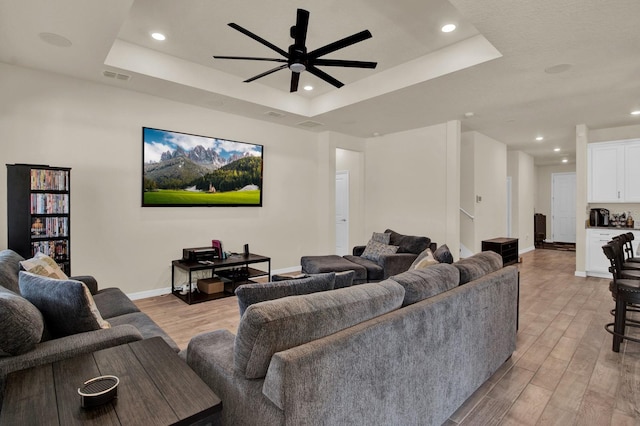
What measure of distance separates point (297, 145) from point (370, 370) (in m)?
5.24

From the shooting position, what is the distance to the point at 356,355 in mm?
1331

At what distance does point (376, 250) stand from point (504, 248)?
3.18 meters

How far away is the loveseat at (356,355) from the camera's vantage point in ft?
3.91

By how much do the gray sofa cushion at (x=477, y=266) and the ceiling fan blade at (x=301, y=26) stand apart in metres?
2.09

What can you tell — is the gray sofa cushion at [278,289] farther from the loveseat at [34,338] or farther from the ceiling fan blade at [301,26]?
the ceiling fan blade at [301,26]

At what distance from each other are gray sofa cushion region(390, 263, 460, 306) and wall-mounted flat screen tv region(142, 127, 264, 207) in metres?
3.74

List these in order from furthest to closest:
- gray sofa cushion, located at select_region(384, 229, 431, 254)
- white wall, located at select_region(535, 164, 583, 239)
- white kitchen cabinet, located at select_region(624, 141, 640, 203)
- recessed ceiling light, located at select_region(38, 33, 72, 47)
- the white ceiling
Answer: white wall, located at select_region(535, 164, 583, 239) < white kitchen cabinet, located at select_region(624, 141, 640, 203) < gray sofa cushion, located at select_region(384, 229, 431, 254) < recessed ceiling light, located at select_region(38, 33, 72, 47) < the white ceiling

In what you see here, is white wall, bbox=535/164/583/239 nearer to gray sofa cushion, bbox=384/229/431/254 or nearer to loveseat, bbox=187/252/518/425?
gray sofa cushion, bbox=384/229/431/254

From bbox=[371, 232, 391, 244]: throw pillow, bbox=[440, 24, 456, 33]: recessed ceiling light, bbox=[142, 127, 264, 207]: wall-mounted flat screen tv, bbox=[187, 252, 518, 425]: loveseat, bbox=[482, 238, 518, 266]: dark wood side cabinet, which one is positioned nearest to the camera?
bbox=[187, 252, 518, 425]: loveseat

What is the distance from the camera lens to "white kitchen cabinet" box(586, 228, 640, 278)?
18.5ft

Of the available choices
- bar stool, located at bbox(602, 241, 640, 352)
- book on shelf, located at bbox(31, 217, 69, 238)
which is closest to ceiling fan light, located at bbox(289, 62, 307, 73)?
book on shelf, located at bbox(31, 217, 69, 238)

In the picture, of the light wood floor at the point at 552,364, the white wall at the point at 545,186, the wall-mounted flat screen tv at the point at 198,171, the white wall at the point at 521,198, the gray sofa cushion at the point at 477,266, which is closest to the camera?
the light wood floor at the point at 552,364

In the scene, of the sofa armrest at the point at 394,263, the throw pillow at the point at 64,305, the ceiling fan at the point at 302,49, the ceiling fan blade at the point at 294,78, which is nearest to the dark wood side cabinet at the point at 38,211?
the throw pillow at the point at 64,305

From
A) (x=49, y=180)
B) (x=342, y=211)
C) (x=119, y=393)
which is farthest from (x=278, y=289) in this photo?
(x=342, y=211)
